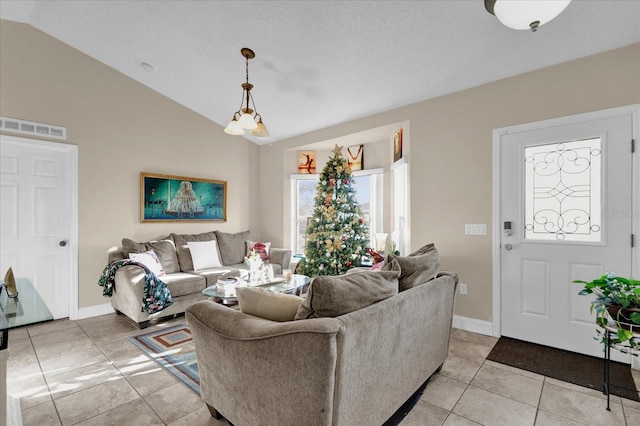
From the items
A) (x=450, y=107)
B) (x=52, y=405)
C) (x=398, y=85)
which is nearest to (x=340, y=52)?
(x=398, y=85)

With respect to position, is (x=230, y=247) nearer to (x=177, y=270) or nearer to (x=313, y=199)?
(x=177, y=270)

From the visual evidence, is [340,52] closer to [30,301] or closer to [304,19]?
[304,19]

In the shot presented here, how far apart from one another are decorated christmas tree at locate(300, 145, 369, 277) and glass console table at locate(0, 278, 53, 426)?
282cm

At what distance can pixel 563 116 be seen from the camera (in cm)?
282

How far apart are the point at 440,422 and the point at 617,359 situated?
194cm

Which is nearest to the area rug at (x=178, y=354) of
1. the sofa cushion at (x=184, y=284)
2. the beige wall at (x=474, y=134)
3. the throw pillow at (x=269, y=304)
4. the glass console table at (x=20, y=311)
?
the sofa cushion at (x=184, y=284)

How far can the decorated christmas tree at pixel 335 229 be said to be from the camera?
161 inches

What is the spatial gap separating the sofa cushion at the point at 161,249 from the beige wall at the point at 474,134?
318cm

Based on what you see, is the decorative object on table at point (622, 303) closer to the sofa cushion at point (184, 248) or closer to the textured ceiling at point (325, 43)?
the textured ceiling at point (325, 43)

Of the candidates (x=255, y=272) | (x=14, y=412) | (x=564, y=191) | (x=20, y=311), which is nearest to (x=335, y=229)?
(x=255, y=272)

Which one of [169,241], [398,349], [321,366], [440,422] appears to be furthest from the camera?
[169,241]

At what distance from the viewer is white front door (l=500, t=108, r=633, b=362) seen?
103 inches

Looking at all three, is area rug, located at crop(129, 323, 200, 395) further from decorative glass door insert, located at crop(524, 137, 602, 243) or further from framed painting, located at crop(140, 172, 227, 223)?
decorative glass door insert, located at crop(524, 137, 602, 243)

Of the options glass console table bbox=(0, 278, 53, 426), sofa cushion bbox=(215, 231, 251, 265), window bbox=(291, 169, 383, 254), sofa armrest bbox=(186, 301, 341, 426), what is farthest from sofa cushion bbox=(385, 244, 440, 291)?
sofa cushion bbox=(215, 231, 251, 265)
